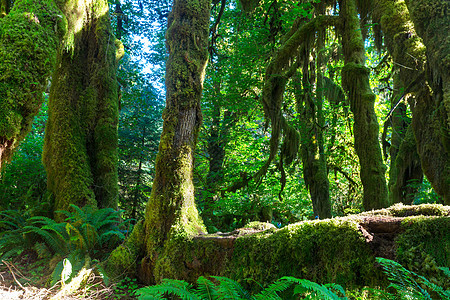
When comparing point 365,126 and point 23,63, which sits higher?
point 23,63

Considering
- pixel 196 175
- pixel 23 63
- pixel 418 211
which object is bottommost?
pixel 418 211

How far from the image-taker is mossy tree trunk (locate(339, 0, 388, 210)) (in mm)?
4750

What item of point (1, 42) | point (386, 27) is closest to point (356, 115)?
point (386, 27)

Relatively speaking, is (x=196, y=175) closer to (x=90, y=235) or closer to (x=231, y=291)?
(x=90, y=235)

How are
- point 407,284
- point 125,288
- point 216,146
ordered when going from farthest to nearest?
1. point 216,146
2. point 125,288
3. point 407,284

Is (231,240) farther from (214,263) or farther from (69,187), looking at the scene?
(69,187)

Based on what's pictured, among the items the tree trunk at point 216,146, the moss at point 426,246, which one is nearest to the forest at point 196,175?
the moss at point 426,246

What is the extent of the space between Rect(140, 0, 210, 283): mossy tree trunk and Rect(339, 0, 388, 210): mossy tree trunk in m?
2.78

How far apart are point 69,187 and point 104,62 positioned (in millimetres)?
3412

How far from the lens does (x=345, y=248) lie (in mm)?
2127

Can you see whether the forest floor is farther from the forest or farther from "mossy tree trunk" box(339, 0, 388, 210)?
"mossy tree trunk" box(339, 0, 388, 210)

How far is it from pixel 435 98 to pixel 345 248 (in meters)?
2.35

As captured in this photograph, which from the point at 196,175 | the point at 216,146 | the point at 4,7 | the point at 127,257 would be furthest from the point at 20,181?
the point at 216,146

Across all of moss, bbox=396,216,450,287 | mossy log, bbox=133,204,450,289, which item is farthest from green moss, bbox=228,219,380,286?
moss, bbox=396,216,450,287
